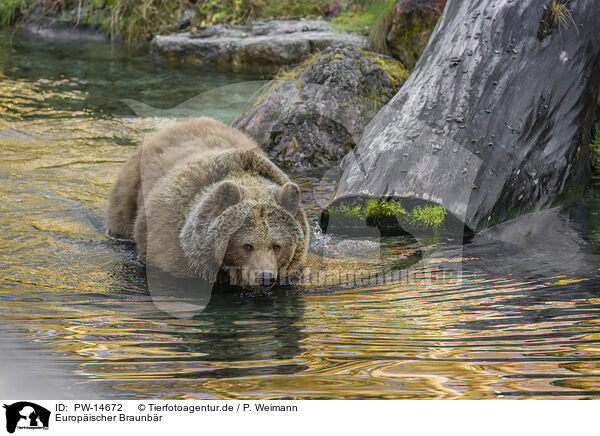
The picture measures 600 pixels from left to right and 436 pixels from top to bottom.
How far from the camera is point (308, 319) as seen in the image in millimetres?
4664

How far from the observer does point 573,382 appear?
3365 millimetres

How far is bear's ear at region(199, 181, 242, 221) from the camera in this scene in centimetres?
517

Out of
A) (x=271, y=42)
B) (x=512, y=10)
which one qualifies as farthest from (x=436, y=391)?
(x=271, y=42)

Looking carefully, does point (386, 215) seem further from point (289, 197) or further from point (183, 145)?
point (183, 145)

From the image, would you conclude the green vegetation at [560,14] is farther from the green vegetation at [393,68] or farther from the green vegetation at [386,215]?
the green vegetation at [393,68]

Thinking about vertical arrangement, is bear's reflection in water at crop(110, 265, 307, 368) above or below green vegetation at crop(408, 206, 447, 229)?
below

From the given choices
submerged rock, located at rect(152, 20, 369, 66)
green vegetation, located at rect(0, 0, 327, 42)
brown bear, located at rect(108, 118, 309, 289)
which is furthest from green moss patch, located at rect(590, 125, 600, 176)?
green vegetation, located at rect(0, 0, 327, 42)

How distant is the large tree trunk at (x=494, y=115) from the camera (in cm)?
662

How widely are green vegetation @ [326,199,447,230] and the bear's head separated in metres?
1.53

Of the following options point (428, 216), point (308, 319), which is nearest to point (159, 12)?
point (428, 216)

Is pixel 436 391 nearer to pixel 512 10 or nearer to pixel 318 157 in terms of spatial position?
pixel 512 10

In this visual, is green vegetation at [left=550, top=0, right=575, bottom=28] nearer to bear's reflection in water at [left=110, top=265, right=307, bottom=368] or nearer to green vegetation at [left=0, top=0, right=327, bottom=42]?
bear's reflection in water at [left=110, top=265, right=307, bottom=368]
